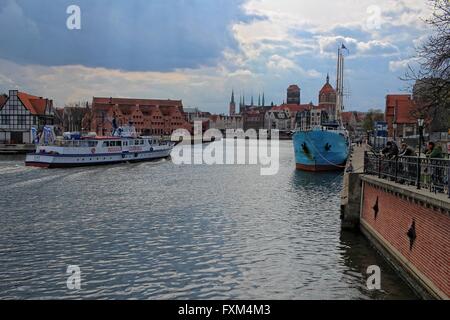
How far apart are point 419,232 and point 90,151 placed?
58.6 meters

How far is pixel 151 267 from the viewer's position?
17.7 meters

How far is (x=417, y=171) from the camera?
51.8ft

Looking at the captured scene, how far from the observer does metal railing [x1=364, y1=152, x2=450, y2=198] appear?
46.0ft

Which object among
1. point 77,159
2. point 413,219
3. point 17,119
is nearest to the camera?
point 413,219

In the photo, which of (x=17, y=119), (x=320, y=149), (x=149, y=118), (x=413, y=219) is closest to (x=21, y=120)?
(x=17, y=119)

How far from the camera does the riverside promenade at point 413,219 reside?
12.7 meters

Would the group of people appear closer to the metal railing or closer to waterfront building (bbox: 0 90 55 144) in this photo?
the metal railing

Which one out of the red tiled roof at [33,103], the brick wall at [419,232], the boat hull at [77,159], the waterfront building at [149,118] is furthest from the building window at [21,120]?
the brick wall at [419,232]

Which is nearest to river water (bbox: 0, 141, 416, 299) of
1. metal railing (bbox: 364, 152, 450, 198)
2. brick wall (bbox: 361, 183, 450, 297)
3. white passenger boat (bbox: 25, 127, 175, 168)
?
brick wall (bbox: 361, 183, 450, 297)

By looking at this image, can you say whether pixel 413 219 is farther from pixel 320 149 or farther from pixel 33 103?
pixel 33 103

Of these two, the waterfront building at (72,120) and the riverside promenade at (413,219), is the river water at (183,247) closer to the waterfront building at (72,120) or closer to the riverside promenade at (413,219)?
the riverside promenade at (413,219)
